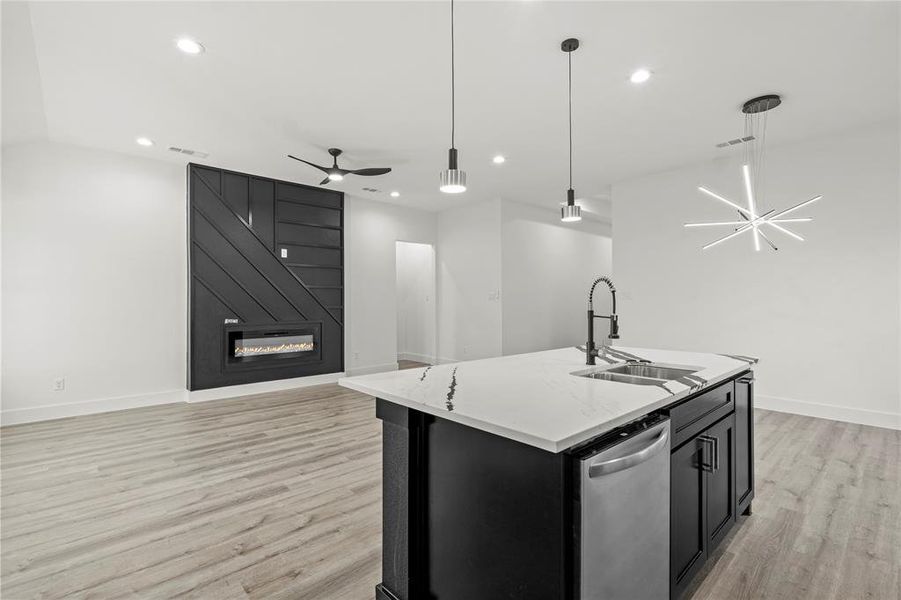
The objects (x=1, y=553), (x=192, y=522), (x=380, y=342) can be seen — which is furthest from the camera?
(x=380, y=342)

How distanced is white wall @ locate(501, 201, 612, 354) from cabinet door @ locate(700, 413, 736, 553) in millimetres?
4962

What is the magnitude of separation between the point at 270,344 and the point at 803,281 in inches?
251

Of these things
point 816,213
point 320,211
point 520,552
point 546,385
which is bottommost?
point 520,552

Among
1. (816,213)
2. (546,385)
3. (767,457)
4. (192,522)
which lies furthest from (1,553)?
(816,213)

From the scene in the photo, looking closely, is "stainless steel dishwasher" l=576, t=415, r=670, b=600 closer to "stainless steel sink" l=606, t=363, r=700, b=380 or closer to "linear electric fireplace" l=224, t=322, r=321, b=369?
"stainless steel sink" l=606, t=363, r=700, b=380

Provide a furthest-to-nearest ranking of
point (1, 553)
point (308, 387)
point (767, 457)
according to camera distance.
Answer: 1. point (308, 387)
2. point (767, 457)
3. point (1, 553)

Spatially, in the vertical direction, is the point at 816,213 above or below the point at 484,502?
above

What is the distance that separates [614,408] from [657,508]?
37 cm

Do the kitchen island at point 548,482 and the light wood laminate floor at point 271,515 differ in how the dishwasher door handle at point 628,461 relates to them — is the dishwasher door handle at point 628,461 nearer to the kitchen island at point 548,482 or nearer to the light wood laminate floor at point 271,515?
the kitchen island at point 548,482

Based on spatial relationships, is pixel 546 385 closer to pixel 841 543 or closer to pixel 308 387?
pixel 841 543

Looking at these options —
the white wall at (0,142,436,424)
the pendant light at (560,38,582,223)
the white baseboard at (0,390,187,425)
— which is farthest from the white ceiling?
the white baseboard at (0,390,187,425)

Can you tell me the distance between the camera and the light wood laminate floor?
5.84ft

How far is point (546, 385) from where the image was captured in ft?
5.55

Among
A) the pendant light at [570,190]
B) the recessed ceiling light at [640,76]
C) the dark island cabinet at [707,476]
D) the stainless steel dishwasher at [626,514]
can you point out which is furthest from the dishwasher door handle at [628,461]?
the recessed ceiling light at [640,76]
